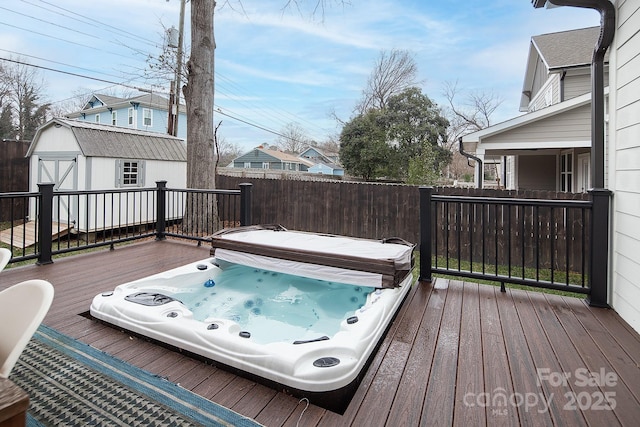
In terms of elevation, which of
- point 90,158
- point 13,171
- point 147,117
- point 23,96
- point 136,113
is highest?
point 23,96

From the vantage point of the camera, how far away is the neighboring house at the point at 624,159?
237 centimetres

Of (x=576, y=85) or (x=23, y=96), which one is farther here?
(x=23, y=96)

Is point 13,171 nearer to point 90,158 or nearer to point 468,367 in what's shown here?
point 90,158

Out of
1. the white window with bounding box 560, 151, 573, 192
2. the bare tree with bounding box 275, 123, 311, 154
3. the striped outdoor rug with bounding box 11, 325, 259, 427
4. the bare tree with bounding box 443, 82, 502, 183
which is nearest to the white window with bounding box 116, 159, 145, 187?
the striped outdoor rug with bounding box 11, 325, 259, 427

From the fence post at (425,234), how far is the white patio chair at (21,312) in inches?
117

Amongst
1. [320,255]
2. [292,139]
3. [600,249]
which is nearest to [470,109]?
[292,139]

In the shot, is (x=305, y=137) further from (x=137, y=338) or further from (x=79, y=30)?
(x=137, y=338)

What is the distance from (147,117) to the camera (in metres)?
17.9

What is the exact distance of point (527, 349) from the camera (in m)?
2.06

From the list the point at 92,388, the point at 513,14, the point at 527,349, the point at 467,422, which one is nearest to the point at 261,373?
the point at 92,388

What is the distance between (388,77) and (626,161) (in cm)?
1881

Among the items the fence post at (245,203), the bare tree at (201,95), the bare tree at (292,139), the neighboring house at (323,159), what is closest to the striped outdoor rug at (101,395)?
the fence post at (245,203)

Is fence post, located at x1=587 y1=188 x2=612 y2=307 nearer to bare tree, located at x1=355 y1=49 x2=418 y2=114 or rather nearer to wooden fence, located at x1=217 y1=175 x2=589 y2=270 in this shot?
wooden fence, located at x1=217 y1=175 x2=589 y2=270

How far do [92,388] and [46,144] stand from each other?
8.70 meters
